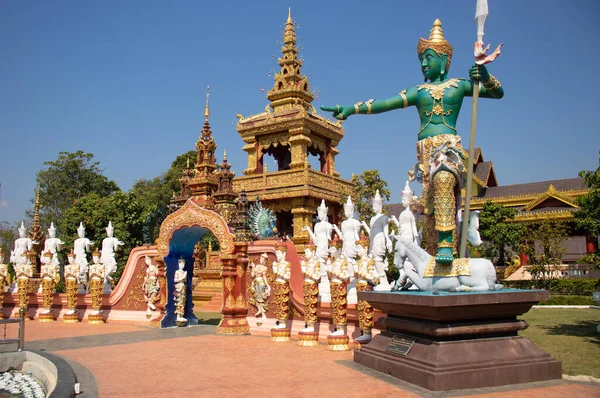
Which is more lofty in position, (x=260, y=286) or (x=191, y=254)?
(x=191, y=254)

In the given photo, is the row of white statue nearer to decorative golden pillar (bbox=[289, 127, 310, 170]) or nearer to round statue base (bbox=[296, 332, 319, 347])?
round statue base (bbox=[296, 332, 319, 347])

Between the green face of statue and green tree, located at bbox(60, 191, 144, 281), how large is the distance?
815 inches

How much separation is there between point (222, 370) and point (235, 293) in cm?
467

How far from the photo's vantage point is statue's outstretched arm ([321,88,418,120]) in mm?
7742

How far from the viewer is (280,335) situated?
1072cm

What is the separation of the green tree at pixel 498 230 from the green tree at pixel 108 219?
1709 centimetres

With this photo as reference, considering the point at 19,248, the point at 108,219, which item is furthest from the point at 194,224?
the point at 108,219

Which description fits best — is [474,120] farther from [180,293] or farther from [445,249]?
[180,293]

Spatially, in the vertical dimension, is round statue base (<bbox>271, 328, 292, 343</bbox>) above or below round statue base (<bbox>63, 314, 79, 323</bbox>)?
above

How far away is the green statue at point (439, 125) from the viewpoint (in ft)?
22.4

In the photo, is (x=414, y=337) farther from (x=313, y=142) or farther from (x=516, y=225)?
(x=313, y=142)

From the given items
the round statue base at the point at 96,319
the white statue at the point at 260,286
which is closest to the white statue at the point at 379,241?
the white statue at the point at 260,286

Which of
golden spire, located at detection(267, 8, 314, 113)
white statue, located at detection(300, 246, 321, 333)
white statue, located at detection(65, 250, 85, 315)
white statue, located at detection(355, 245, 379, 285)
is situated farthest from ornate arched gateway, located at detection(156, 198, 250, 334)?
golden spire, located at detection(267, 8, 314, 113)

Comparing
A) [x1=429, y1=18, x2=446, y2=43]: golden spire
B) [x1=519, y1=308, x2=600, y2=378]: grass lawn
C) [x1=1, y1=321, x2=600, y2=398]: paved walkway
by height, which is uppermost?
[x1=429, y1=18, x2=446, y2=43]: golden spire
